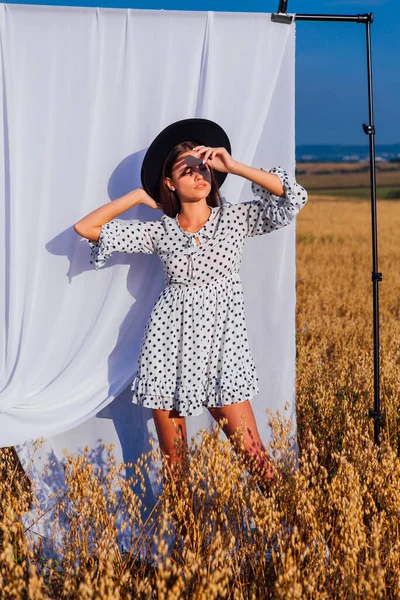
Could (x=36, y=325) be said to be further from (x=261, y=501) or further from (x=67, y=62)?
(x=261, y=501)

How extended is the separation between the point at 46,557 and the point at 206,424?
1029mm

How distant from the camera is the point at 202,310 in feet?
10.6

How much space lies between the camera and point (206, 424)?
3.88 m

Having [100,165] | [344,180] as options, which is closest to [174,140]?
[100,165]

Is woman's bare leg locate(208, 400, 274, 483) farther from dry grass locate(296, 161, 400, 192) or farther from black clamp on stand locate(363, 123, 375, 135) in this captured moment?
dry grass locate(296, 161, 400, 192)

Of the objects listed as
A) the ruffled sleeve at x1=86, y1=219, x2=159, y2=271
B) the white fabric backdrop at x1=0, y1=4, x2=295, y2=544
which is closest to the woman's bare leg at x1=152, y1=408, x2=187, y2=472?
the white fabric backdrop at x1=0, y1=4, x2=295, y2=544

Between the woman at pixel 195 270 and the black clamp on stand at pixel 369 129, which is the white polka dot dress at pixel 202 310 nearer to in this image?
the woman at pixel 195 270

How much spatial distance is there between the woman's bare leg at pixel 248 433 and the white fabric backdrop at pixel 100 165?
1.40 ft

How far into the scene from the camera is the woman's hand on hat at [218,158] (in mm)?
3127

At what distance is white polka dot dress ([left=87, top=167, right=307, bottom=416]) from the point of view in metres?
3.22

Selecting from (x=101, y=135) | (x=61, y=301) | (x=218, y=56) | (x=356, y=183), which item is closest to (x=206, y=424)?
(x=61, y=301)

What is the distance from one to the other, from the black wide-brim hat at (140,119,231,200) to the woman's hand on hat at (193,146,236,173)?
163 millimetres

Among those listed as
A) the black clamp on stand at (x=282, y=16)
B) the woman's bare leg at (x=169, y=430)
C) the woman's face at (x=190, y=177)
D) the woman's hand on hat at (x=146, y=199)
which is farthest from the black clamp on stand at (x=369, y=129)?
the woman's bare leg at (x=169, y=430)

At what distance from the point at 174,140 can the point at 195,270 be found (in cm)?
58
